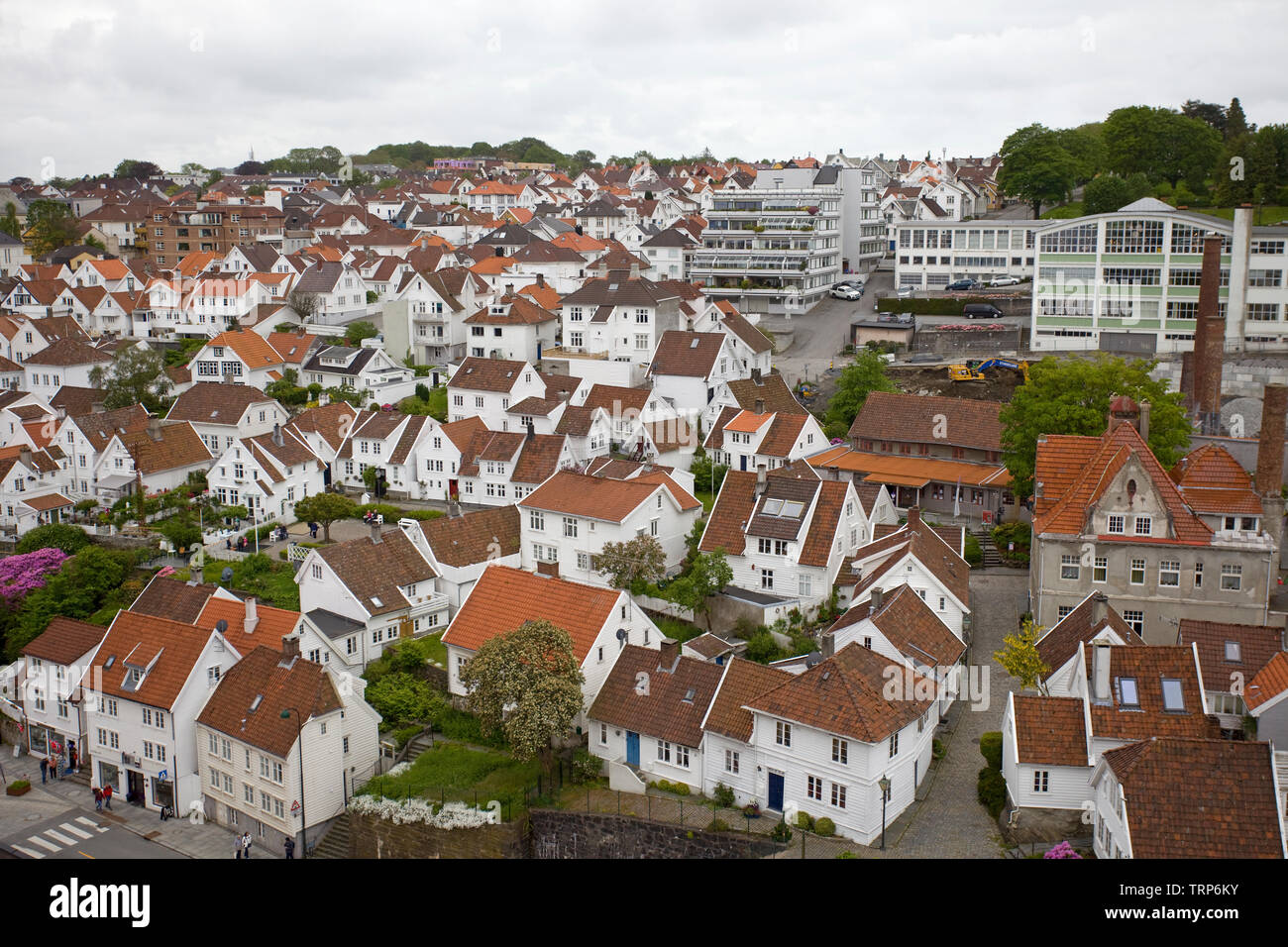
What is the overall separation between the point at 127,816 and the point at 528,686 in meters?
15.6

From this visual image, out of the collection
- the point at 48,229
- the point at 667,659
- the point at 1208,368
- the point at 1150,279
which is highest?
the point at 48,229

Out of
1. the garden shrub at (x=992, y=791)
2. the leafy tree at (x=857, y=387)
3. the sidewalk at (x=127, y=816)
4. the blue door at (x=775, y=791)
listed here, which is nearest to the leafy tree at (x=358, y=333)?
the leafy tree at (x=857, y=387)

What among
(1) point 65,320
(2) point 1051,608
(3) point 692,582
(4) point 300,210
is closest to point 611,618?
(3) point 692,582

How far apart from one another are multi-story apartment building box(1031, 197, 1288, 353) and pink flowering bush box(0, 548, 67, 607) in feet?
185

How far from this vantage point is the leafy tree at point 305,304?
286 ft

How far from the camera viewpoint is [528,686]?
34156mm

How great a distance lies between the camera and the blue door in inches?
1296

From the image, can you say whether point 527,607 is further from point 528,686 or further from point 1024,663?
point 1024,663

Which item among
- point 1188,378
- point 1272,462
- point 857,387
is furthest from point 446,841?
point 1188,378

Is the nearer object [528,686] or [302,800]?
[528,686]

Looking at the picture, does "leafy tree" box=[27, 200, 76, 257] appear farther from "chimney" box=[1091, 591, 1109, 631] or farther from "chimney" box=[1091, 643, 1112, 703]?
"chimney" box=[1091, 643, 1112, 703]

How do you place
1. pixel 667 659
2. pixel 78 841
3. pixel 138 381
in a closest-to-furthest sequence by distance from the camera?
pixel 667 659
pixel 78 841
pixel 138 381
